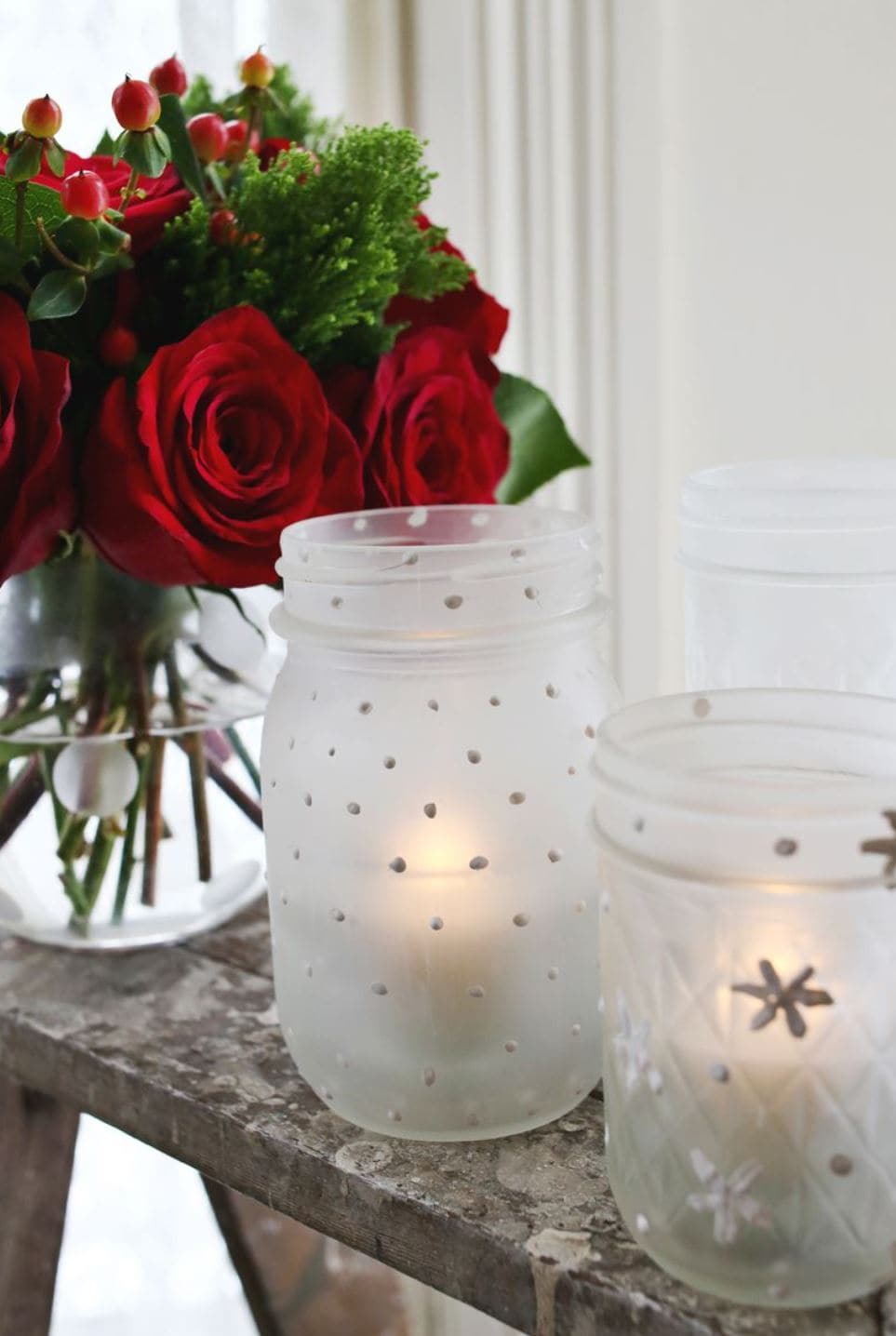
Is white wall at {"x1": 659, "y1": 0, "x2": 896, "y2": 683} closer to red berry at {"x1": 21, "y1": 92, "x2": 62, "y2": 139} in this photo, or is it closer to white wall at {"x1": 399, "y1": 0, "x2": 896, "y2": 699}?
white wall at {"x1": 399, "y1": 0, "x2": 896, "y2": 699}

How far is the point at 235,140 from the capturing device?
0.60 metres

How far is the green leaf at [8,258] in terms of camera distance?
51 centimetres

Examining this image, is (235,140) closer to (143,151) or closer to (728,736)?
(143,151)

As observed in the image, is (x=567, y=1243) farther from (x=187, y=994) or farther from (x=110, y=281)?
(x=110, y=281)

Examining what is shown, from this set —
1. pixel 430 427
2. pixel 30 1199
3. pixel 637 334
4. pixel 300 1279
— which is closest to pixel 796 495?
pixel 430 427

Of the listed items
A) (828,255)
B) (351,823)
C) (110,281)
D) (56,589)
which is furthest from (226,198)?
(828,255)

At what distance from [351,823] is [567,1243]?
14 centimetres

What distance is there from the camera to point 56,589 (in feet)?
1.96

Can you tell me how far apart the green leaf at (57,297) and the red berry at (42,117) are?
51 millimetres

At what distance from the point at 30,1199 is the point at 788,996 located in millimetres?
491

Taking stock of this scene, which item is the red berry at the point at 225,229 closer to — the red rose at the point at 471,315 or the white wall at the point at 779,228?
the red rose at the point at 471,315

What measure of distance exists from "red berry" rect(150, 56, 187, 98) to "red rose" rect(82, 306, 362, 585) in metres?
0.12

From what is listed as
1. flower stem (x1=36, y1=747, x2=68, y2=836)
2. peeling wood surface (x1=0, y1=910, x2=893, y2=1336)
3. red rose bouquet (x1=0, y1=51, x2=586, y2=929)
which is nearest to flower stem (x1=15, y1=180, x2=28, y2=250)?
A: red rose bouquet (x1=0, y1=51, x2=586, y2=929)

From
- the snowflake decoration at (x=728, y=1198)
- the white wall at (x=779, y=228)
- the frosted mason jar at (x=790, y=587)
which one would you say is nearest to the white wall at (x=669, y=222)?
the white wall at (x=779, y=228)
